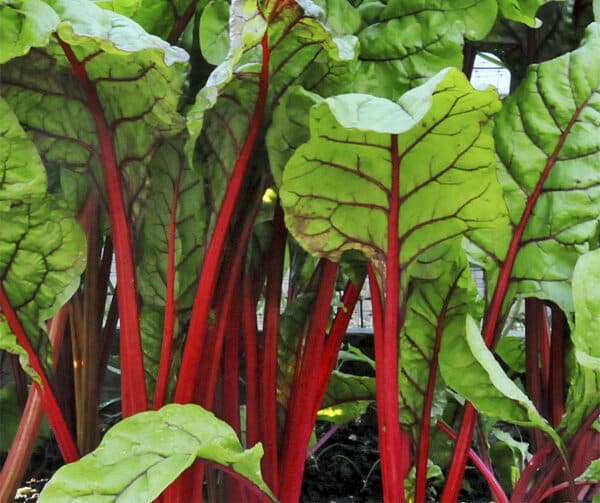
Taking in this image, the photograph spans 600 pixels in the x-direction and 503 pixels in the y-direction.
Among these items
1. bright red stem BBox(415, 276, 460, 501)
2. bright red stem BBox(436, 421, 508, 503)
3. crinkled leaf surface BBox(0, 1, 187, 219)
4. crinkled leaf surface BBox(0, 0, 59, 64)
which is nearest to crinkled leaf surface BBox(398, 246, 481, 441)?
bright red stem BBox(415, 276, 460, 501)

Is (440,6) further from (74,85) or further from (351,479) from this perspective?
(351,479)

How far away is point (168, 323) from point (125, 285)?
0.20 feet

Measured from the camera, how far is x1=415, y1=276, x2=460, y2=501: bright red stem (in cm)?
82

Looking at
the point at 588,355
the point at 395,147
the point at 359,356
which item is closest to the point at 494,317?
the point at 588,355

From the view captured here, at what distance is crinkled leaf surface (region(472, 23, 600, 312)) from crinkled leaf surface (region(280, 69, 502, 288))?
0.29 feet

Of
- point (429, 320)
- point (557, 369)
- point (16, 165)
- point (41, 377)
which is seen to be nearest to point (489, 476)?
point (557, 369)

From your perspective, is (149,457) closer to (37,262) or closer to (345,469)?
(37,262)

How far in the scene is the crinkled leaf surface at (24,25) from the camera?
1.90 feet

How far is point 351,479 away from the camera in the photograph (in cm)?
126

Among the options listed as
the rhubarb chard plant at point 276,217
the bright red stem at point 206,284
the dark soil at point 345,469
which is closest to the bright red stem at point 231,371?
the rhubarb chard plant at point 276,217

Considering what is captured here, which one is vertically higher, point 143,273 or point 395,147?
point 395,147

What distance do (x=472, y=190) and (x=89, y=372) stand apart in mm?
552

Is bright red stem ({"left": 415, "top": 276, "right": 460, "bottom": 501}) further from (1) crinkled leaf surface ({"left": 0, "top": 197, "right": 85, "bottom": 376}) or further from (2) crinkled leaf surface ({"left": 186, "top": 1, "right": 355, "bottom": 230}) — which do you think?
(1) crinkled leaf surface ({"left": 0, "top": 197, "right": 85, "bottom": 376})

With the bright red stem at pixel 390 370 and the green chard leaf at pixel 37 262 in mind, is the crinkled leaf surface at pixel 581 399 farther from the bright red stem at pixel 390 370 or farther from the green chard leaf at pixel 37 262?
the green chard leaf at pixel 37 262
